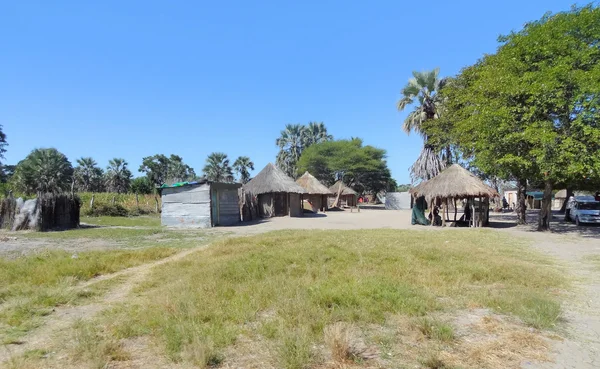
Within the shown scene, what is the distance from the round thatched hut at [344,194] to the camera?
47.4 metres

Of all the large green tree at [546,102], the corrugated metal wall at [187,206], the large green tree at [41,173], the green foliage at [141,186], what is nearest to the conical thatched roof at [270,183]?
the corrugated metal wall at [187,206]

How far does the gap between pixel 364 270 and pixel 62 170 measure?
38.5m

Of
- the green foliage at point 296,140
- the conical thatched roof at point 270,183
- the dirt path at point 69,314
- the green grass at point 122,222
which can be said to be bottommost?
the dirt path at point 69,314

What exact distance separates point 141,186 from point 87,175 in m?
7.86

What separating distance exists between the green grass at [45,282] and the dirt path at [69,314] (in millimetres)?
162

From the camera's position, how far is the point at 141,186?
59.7m

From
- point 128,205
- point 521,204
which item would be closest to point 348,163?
point 128,205

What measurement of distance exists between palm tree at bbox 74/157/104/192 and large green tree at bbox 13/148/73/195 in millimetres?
20360

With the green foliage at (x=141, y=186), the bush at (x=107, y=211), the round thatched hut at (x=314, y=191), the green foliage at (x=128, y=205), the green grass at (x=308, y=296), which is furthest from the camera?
the green foliage at (x=141, y=186)

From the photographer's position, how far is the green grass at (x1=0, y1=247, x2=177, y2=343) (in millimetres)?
4977

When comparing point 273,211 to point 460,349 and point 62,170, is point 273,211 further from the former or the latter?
point 460,349

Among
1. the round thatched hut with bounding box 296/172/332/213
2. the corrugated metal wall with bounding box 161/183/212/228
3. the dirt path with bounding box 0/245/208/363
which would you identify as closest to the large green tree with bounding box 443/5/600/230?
the dirt path with bounding box 0/245/208/363

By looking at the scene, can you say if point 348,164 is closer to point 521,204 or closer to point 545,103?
point 521,204

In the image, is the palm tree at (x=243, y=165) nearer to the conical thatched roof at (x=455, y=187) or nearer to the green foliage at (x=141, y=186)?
the green foliage at (x=141, y=186)
